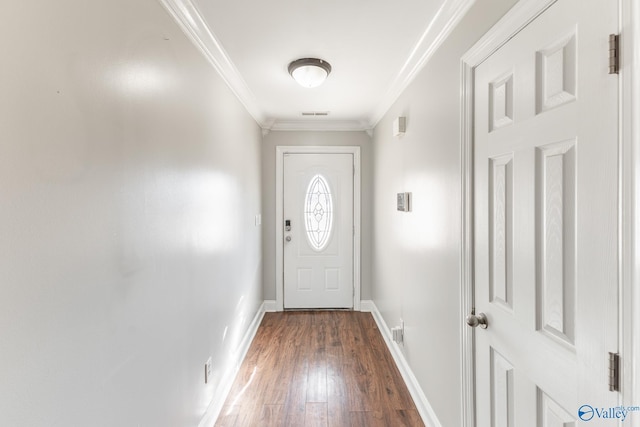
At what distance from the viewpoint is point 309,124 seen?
12.3 feet

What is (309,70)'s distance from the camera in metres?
2.15

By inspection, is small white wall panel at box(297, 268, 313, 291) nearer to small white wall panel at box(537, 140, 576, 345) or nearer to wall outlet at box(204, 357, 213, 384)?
wall outlet at box(204, 357, 213, 384)

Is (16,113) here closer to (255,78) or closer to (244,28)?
(244,28)

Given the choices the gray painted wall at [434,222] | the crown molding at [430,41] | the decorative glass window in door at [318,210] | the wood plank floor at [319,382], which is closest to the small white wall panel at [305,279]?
the decorative glass window in door at [318,210]

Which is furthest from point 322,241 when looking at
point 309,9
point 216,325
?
point 309,9

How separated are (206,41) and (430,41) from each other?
130 cm

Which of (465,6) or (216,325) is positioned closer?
(465,6)

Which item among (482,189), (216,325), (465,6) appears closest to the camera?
(482,189)

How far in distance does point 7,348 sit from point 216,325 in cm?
141

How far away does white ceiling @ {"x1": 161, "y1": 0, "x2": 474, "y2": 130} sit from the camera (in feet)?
5.09

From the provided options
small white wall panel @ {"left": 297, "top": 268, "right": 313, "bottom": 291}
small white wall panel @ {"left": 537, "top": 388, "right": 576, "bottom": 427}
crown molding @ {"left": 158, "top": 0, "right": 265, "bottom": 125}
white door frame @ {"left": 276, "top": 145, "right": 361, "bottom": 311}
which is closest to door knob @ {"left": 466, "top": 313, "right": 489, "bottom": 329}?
small white wall panel @ {"left": 537, "top": 388, "right": 576, "bottom": 427}

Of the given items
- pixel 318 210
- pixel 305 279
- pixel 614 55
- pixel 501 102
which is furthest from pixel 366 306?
pixel 614 55

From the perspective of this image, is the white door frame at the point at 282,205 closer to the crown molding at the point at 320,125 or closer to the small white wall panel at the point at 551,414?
the crown molding at the point at 320,125

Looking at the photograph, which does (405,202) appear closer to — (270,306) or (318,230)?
(318,230)
